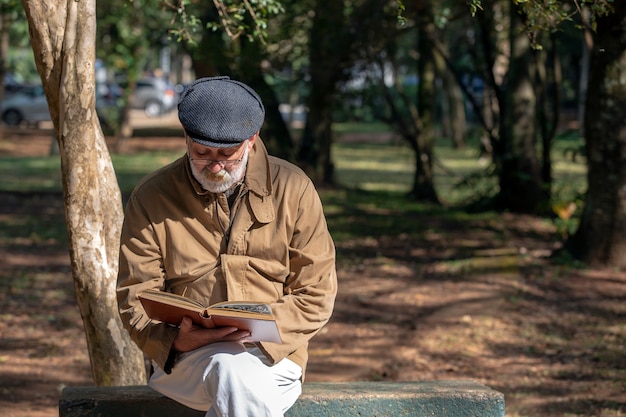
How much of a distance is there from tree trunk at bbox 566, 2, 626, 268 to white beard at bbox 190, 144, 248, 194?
6.32 m

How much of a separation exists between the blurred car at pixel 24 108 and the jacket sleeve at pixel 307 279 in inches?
1332

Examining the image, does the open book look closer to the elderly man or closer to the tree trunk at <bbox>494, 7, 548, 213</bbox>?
the elderly man

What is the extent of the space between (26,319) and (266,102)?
725cm

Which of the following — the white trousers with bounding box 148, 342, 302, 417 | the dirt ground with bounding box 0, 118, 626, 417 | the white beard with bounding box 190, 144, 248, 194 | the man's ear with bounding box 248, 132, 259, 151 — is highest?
the man's ear with bounding box 248, 132, 259, 151

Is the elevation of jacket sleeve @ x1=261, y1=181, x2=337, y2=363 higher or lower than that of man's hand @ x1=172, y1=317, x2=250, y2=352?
higher

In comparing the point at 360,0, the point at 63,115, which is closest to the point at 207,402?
the point at 63,115

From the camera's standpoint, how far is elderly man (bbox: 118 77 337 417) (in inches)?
143

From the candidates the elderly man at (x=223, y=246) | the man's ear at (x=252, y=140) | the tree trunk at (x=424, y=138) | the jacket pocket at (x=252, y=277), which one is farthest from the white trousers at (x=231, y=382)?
the tree trunk at (x=424, y=138)

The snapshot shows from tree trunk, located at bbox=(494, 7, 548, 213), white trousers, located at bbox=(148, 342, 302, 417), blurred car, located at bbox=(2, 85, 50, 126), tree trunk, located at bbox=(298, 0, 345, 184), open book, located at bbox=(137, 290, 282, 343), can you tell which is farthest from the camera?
blurred car, located at bbox=(2, 85, 50, 126)

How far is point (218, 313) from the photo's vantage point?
131 inches

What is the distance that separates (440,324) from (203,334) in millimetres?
4884

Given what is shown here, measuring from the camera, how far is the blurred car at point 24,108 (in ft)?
119

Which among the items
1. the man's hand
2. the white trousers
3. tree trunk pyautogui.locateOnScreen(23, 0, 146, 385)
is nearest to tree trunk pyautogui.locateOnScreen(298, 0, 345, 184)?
tree trunk pyautogui.locateOnScreen(23, 0, 146, 385)

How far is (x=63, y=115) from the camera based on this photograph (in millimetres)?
4641
